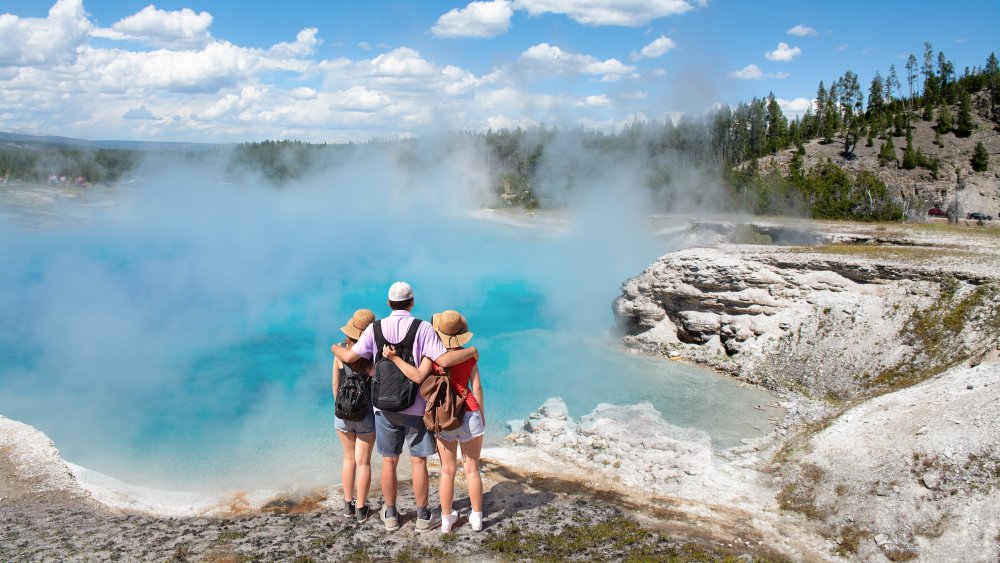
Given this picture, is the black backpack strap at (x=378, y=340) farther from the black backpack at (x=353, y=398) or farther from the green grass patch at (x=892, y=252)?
the green grass patch at (x=892, y=252)

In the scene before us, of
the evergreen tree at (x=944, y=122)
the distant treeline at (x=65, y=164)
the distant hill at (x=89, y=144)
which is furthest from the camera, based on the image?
the distant hill at (x=89, y=144)

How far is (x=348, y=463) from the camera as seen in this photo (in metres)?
6.49

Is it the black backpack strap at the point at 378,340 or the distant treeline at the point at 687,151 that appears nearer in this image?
the black backpack strap at the point at 378,340

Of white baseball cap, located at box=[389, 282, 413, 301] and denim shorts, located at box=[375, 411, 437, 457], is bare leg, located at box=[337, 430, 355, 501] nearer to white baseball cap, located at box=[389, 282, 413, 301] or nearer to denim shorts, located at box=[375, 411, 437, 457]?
denim shorts, located at box=[375, 411, 437, 457]

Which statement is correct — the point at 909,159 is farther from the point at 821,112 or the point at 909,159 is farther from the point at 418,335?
the point at 418,335

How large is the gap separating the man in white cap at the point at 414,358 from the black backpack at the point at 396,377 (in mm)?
37

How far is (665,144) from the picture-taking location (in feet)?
177

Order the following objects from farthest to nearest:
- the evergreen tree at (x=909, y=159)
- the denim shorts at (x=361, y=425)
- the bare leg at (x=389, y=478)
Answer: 1. the evergreen tree at (x=909, y=159)
2. the denim shorts at (x=361, y=425)
3. the bare leg at (x=389, y=478)

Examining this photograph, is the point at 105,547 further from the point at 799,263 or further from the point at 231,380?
the point at 799,263

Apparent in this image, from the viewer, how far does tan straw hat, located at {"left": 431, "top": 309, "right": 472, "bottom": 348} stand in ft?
19.1

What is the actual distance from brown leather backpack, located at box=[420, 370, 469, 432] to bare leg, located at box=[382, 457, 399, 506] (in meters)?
0.67

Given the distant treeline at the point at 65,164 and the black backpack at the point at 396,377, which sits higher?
the distant treeline at the point at 65,164

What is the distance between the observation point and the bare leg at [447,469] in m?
5.96

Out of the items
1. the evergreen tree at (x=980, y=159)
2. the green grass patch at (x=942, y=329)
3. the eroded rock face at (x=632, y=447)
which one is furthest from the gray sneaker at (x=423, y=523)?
the evergreen tree at (x=980, y=159)
